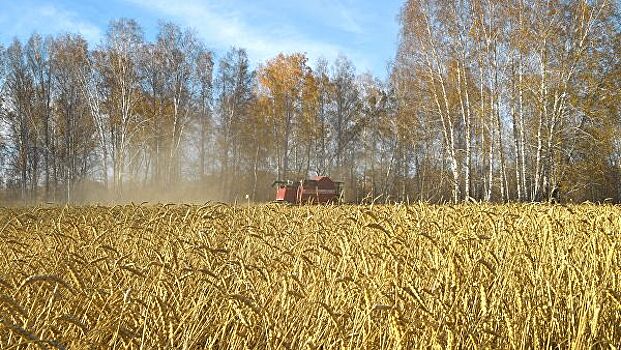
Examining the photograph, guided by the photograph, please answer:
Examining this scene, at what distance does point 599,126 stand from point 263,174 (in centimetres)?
2381

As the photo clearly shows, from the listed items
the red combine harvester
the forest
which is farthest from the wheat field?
the red combine harvester

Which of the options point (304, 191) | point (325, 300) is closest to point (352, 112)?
point (304, 191)

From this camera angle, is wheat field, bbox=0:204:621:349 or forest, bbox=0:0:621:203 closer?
wheat field, bbox=0:204:621:349

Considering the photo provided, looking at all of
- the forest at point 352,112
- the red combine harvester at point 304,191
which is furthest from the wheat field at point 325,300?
the red combine harvester at point 304,191

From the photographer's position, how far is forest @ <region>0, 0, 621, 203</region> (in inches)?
608

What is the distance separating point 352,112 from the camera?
32.5 metres

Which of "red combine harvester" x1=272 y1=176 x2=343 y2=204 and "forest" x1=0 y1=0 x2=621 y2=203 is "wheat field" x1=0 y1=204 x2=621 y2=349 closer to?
"forest" x1=0 y1=0 x2=621 y2=203

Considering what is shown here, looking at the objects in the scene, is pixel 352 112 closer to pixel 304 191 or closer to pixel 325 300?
pixel 304 191

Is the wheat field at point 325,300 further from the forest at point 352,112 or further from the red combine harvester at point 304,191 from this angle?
the red combine harvester at point 304,191

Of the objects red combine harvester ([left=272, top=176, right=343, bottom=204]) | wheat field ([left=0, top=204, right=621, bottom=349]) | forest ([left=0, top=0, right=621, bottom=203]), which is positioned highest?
forest ([left=0, top=0, right=621, bottom=203])

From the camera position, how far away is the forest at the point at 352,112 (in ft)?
50.7

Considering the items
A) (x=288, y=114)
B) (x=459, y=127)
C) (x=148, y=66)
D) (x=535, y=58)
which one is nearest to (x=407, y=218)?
(x=535, y=58)

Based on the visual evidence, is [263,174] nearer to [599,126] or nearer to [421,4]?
[421,4]

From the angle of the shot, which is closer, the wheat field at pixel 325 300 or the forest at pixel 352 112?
the wheat field at pixel 325 300
